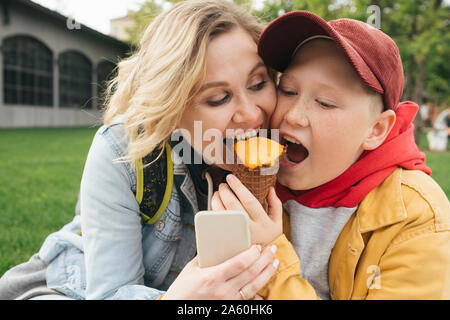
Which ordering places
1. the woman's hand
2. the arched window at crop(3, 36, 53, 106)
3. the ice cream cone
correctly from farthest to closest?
1. the arched window at crop(3, 36, 53, 106)
2. the ice cream cone
3. the woman's hand

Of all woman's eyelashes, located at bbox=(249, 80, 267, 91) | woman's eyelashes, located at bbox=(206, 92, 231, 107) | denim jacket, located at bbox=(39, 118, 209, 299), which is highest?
woman's eyelashes, located at bbox=(249, 80, 267, 91)

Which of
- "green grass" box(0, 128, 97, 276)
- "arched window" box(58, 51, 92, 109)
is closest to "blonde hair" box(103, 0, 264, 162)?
"green grass" box(0, 128, 97, 276)

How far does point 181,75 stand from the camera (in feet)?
6.20

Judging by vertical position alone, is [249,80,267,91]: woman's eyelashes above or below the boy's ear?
above

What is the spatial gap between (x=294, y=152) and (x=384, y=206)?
21.5 inches

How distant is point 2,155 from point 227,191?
924cm

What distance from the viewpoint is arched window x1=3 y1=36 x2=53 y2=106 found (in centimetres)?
1767

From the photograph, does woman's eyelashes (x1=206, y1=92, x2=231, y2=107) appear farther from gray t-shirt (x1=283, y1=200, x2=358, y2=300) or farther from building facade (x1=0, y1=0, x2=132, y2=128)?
building facade (x1=0, y1=0, x2=132, y2=128)

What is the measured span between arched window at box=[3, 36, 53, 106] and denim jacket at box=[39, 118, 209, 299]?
61.3ft

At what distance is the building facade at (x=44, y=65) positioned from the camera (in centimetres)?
1727

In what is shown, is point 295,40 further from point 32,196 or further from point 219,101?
point 32,196

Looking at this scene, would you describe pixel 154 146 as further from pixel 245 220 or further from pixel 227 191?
pixel 245 220

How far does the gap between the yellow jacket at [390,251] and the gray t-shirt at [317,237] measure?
0.05 metres
